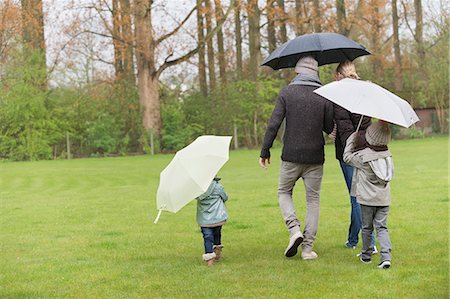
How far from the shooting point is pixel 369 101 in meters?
5.67

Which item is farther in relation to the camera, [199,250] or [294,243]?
[199,250]

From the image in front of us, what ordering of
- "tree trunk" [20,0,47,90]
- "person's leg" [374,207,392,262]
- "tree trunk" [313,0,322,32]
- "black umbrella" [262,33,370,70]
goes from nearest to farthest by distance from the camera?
"person's leg" [374,207,392,262] → "black umbrella" [262,33,370,70] → "tree trunk" [20,0,47,90] → "tree trunk" [313,0,322,32]

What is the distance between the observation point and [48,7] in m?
29.8

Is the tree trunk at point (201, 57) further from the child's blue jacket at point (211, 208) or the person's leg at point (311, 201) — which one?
the child's blue jacket at point (211, 208)

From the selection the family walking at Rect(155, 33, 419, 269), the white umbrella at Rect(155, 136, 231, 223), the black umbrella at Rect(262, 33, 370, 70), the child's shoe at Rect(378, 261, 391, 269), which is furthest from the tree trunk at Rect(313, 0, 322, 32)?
the child's shoe at Rect(378, 261, 391, 269)

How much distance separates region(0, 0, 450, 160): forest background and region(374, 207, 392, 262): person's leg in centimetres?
2397

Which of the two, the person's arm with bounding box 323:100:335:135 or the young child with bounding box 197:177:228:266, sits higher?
the person's arm with bounding box 323:100:335:135

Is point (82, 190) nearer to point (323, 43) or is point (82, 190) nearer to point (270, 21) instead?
point (323, 43)

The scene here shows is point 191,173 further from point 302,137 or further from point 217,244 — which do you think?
point 302,137

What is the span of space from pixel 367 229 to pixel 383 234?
168mm

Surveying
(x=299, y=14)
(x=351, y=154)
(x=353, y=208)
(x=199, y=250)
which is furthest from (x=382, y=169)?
(x=299, y=14)

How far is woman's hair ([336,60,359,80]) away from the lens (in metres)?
6.53

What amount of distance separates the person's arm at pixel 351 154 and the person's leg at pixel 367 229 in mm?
390

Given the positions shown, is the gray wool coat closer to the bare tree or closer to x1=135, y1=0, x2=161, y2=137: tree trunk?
A: x1=135, y1=0, x2=161, y2=137: tree trunk
